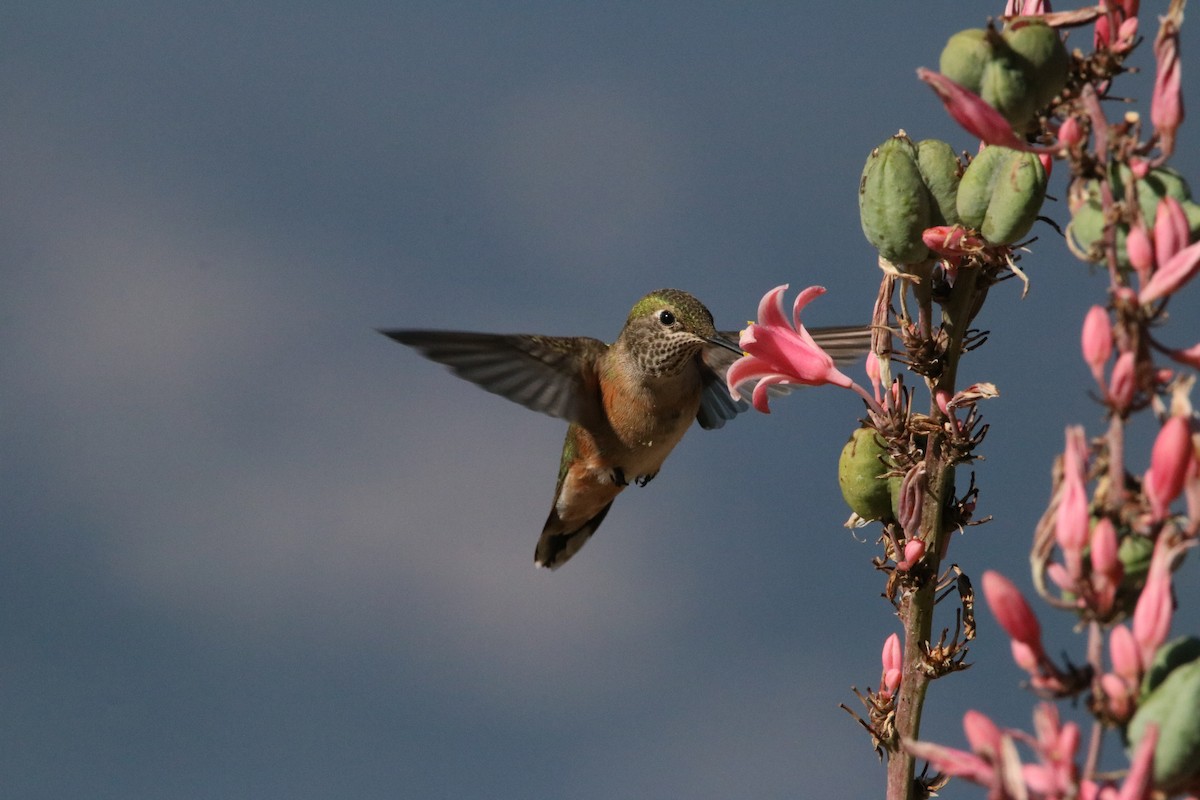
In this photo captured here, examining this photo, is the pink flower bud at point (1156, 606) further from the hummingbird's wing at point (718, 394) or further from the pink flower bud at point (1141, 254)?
the hummingbird's wing at point (718, 394)

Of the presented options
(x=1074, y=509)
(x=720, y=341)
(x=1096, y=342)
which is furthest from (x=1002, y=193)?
(x=720, y=341)

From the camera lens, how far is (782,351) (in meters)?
3.80

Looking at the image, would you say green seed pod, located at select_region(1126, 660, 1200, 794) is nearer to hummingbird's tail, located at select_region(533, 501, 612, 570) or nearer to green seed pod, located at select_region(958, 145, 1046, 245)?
green seed pod, located at select_region(958, 145, 1046, 245)

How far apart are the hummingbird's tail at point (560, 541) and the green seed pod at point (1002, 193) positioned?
177 inches

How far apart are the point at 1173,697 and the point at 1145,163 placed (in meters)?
0.99

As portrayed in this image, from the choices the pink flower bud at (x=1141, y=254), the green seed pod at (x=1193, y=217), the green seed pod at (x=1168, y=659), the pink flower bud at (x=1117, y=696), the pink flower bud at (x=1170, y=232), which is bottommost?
the pink flower bud at (x=1117, y=696)

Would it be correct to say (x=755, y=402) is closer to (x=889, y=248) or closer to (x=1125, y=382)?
(x=889, y=248)

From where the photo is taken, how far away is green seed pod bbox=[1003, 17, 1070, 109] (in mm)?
2764

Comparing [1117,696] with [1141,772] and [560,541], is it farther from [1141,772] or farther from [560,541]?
[560,541]

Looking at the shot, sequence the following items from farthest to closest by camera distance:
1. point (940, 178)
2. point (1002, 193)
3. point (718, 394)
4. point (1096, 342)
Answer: point (718, 394)
point (940, 178)
point (1002, 193)
point (1096, 342)

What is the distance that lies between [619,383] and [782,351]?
3033mm

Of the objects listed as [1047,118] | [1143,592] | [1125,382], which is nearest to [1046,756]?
[1143,592]

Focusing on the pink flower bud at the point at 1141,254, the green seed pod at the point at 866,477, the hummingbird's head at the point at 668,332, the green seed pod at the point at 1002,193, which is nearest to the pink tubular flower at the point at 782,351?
the green seed pod at the point at 866,477

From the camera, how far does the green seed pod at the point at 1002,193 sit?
317 cm
